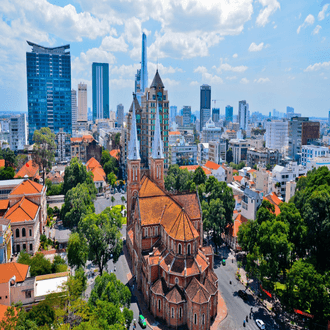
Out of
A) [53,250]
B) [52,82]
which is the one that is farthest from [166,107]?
[52,82]

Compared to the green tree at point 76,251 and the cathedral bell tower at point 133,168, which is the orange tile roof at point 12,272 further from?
the cathedral bell tower at point 133,168

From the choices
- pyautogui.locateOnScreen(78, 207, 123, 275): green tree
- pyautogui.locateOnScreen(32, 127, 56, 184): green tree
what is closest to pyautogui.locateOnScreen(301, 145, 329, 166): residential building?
pyautogui.locateOnScreen(78, 207, 123, 275): green tree

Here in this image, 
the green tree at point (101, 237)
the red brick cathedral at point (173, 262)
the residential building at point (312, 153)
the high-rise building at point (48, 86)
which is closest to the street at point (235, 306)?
the red brick cathedral at point (173, 262)

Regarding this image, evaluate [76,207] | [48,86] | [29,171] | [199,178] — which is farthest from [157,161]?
[48,86]

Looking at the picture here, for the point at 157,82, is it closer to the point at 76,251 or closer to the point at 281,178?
the point at 281,178

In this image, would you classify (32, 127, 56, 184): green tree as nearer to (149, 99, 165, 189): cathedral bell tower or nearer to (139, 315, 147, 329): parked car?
(149, 99, 165, 189): cathedral bell tower

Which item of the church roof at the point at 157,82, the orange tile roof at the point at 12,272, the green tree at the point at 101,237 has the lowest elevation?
the orange tile roof at the point at 12,272

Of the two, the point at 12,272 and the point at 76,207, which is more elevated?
the point at 76,207
